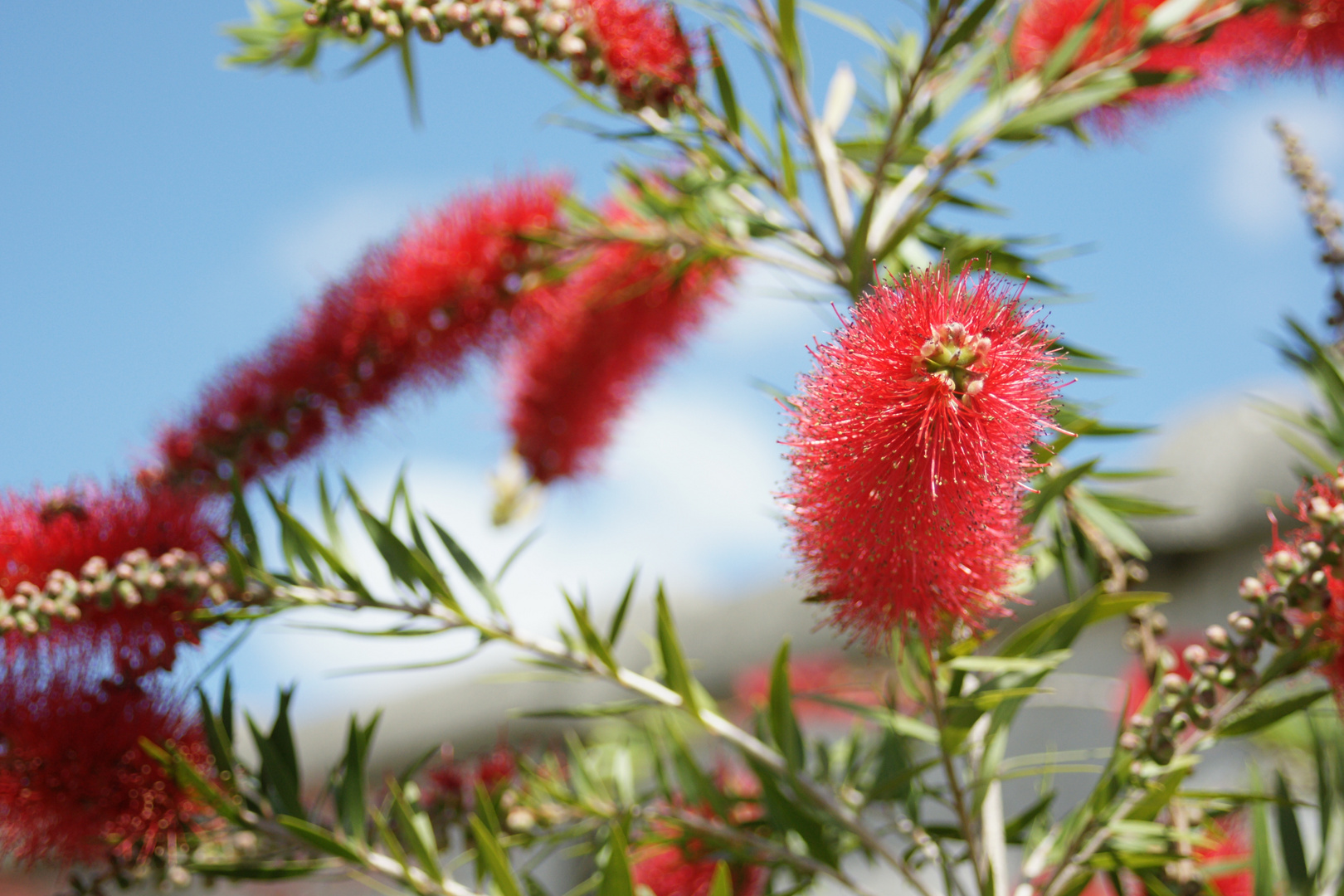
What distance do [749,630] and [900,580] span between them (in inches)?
111

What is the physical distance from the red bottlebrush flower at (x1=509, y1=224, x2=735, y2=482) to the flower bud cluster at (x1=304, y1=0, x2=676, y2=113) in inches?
14.9

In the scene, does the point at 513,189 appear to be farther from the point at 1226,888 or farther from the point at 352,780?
the point at 1226,888

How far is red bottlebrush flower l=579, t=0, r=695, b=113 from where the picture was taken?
0.93m

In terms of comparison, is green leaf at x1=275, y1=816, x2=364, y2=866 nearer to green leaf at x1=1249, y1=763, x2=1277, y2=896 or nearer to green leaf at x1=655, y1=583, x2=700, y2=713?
green leaf at x1=655, y1=583, x2=700, y2=713

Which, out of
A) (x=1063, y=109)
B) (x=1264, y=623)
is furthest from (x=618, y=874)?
(x=1063, y=109)

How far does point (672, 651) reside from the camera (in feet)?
2.88

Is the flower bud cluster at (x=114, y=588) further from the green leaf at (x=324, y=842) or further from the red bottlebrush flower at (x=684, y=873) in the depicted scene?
the red bottlebrush flower at (x=684, y=873)

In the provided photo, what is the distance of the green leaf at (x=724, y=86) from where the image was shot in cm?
98

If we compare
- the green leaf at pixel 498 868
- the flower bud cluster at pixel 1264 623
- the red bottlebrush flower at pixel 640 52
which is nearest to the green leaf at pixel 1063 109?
the red bottlebrush flower at pixel 640 52

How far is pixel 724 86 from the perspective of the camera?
39.4 inches

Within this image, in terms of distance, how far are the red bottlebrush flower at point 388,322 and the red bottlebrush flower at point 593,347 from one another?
106 mm

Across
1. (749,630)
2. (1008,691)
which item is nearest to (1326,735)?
(1008,691)

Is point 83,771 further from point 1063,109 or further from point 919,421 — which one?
point 1063,109

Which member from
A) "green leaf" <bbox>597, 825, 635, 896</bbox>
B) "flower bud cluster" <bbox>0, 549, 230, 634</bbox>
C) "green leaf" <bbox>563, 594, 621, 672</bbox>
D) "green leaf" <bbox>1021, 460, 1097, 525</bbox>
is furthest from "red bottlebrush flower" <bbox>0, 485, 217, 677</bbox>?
"green leaf" <bbox>1021, 460, 1097, 525</bbox>
